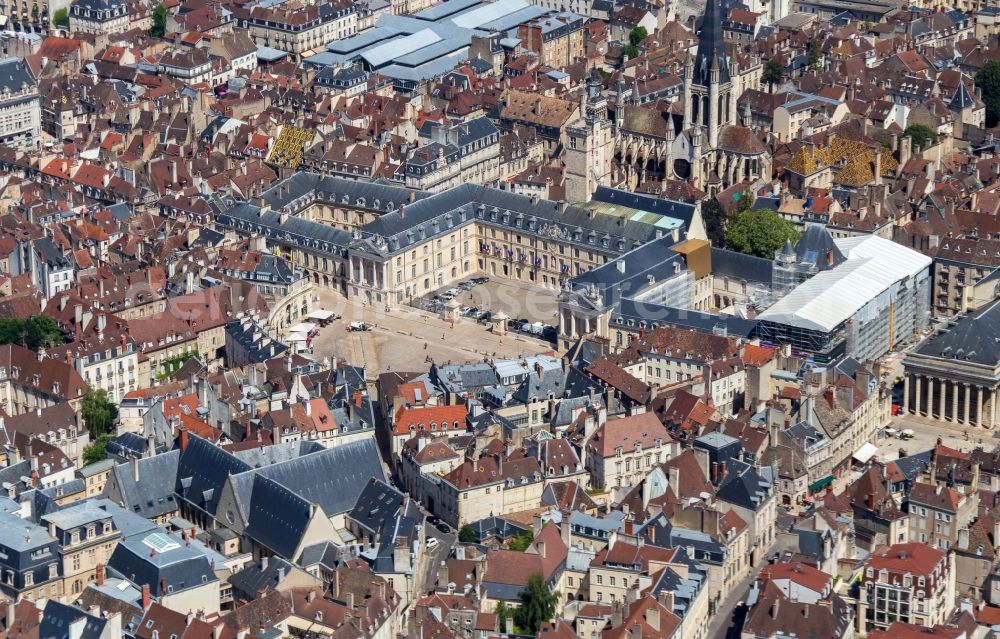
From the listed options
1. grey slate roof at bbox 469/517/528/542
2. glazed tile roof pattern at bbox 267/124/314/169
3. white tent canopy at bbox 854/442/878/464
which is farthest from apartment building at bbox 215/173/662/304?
grey slate roof at bbox 469/517/528/542

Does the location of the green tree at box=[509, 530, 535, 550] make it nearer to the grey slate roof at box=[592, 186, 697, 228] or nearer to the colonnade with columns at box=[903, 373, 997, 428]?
the colonnade with columns at box=[903, 373, 997, 428]

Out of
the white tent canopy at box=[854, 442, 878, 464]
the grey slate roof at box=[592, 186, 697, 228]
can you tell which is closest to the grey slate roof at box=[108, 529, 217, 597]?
the white tent canopy at box=[854, 442, 878, 464]

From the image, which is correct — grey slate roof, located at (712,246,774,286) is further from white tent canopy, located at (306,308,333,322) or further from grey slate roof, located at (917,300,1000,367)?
white tent canopy, located at (306,308,333,322)

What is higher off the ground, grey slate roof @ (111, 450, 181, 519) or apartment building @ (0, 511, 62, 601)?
apartment building @ (0, 511, 62, 601)

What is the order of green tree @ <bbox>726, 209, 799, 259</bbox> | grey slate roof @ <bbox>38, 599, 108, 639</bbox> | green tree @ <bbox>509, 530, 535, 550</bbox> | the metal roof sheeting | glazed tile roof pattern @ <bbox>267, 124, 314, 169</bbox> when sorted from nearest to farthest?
grey slate roof @ <bbox>38, 599, 108, 639</bbox> → green tree @ <bbox>509, 530, 535, 550</bbox> → the metal roof sheeting → green tree @ <bbox>726, 209, 799, 259</bbox> → glazed tile roof pattern @ <bbox>267, 124, 314, 169</bbox>

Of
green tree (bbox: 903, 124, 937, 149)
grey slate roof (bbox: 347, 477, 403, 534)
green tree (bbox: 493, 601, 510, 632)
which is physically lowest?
green tree (bbox: 903, 124, 937, 149)

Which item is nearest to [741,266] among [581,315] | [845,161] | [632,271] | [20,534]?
[632,271]

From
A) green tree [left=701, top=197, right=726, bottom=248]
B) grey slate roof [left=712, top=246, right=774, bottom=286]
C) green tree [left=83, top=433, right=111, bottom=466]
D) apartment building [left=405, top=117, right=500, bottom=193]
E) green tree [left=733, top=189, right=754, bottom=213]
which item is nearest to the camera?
green tree [left=83, top=433, right=111, bottom=466]

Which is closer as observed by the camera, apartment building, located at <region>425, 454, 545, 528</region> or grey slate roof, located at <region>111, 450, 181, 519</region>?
apartment building, located at <region>425, 454, 545, 528</region>
